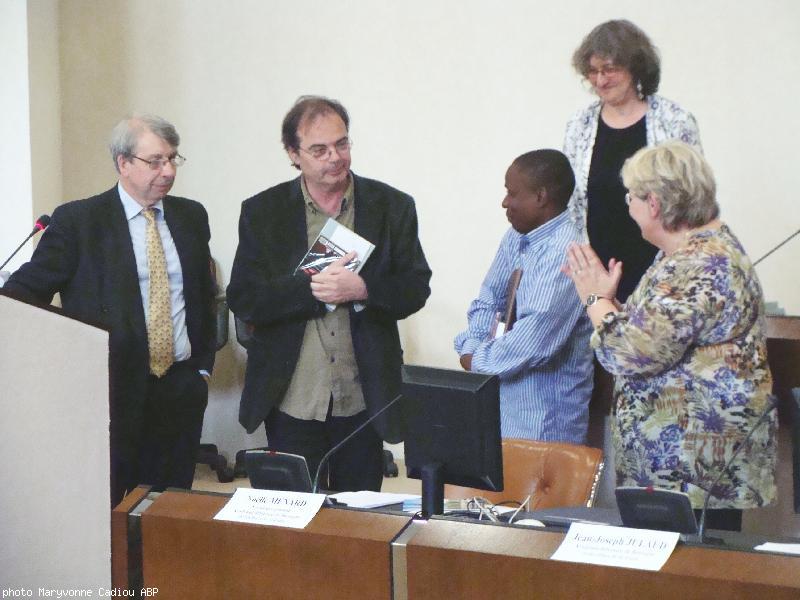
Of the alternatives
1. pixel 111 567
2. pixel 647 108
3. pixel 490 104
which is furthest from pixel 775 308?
pixel 111 567

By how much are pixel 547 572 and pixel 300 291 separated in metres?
1.54

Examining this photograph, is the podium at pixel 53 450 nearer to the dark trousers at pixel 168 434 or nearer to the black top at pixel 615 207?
the dark trousers at pixel 168 434

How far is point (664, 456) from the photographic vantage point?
2.69 metres

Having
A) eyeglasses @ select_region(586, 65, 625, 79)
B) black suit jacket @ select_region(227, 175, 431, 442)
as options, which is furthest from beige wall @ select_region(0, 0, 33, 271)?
eyeglasses @ select_region(586, 65, 625, 79)

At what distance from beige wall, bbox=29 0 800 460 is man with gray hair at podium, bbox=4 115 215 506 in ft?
7.60

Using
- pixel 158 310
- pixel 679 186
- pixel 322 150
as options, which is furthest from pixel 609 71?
pixel 158 310

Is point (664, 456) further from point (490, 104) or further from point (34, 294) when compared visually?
point (490, 104)

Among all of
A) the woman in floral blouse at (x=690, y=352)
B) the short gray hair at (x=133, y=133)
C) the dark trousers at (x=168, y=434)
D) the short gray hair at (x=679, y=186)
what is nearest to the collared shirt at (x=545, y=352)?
the woman in floral blouse at (x=690, y=352)

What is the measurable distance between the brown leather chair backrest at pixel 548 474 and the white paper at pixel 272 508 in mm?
799

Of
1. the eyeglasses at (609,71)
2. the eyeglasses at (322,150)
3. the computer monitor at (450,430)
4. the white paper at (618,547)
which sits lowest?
the white paper at (618,547)

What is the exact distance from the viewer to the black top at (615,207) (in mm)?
3846

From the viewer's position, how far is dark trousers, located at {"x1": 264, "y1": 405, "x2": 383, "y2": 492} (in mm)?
3207

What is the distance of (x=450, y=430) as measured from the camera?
2182 millimetres

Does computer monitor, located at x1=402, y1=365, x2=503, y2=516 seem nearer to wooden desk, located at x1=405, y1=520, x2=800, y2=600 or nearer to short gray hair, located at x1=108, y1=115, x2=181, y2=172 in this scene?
wooden desk, located at x1=405, y1=520, x2=800, y2=600
